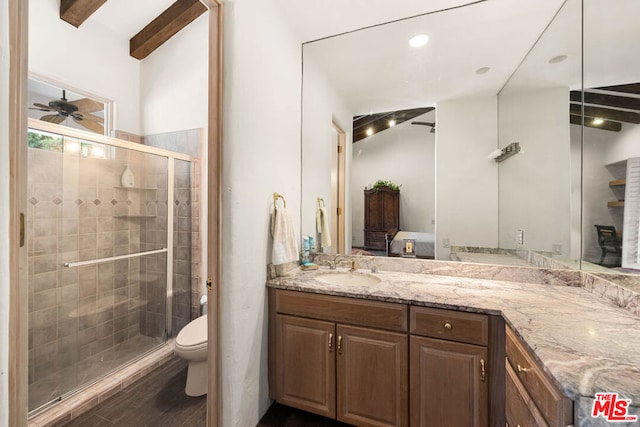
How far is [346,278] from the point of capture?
1.90 meters

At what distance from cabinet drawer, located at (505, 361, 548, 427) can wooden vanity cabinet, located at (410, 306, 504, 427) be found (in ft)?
0.40

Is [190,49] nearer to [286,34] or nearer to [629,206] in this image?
[286,34]

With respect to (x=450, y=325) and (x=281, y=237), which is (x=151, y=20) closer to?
(x=281, y=237)

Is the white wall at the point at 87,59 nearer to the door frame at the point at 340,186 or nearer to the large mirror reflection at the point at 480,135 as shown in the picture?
the large mirror reflection at the point at 480,135

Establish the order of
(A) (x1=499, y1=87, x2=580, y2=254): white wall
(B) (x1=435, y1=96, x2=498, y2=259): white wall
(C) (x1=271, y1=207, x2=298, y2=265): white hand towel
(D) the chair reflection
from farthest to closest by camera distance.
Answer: (B) (x1=435, y1=96, x2=498, y2=259): white wall
(C) (x1=271, y1=207, x2=298, y2=265): white hand towel
(A) (x1=499, y1=87, x2=580, y2=254): white wall
(D) the chair reflection

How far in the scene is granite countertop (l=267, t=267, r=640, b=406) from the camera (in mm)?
698

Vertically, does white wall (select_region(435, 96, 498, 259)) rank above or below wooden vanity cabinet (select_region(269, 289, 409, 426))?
above

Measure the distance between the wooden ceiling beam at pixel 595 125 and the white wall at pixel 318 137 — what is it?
51.5 inches

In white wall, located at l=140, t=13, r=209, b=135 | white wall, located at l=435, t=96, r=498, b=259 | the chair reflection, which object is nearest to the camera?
the chair reflection

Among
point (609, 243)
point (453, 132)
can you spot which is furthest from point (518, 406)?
point (453, 132)

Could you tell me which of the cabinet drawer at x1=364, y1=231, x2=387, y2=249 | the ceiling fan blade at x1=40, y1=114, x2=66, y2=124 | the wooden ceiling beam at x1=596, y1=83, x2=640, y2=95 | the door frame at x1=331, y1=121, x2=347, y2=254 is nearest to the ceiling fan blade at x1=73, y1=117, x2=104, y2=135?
the ceiling fan blade at x1=40, y1=114, x2=66, y2=124

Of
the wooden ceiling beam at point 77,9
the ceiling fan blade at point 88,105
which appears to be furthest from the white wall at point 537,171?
the ceiling fan blade at point 88,105

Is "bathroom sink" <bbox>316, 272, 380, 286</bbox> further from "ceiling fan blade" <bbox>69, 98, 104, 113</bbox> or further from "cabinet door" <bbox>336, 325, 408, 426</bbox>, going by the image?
"ceiling fan blade" <bbox>69, 98, 104, 113</bbox>

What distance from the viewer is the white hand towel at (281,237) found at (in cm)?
165
